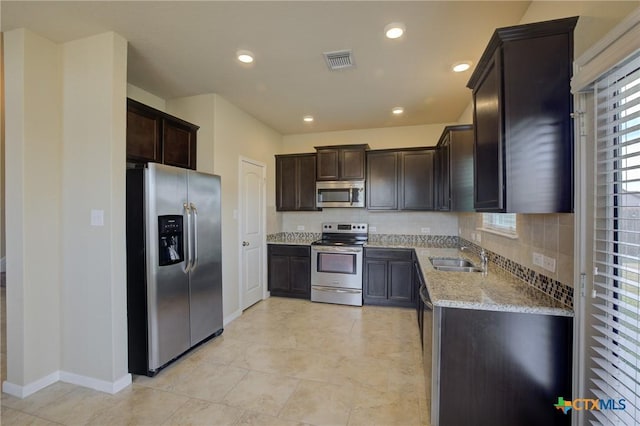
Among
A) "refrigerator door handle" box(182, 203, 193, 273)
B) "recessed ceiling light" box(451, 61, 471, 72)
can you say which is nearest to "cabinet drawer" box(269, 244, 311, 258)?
"refrigerator door handle" box(182, 203, 193, 273)

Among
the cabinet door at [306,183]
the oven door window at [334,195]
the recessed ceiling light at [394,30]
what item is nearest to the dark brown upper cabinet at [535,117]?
the recessed ceiling light at [394,30]

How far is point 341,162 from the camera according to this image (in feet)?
14.9

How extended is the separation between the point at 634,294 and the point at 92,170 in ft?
10.8

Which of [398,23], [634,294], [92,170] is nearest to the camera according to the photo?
[634,294]

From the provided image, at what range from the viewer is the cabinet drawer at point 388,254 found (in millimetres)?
3990

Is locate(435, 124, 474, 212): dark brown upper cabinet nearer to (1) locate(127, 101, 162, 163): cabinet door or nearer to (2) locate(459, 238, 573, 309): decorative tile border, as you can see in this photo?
(2) locate(459, 238, 573, 309): decorative tile border

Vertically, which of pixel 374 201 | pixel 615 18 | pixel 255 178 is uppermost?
pixel 615 18

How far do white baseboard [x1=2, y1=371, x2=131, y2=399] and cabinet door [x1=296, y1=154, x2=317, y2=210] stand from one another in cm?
317

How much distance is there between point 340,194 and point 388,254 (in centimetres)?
123

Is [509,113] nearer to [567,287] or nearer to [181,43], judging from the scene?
[567,287]

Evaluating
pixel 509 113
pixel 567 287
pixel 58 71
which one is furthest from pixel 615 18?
pixel 58 71

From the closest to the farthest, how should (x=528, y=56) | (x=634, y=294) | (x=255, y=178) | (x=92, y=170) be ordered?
(x=634, y=294)
(x=528, y=56)
(x=92, y=170)
(x=255, y=178)

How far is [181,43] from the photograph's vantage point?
2.30 metres

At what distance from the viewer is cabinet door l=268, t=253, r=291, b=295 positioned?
14.7 ft
